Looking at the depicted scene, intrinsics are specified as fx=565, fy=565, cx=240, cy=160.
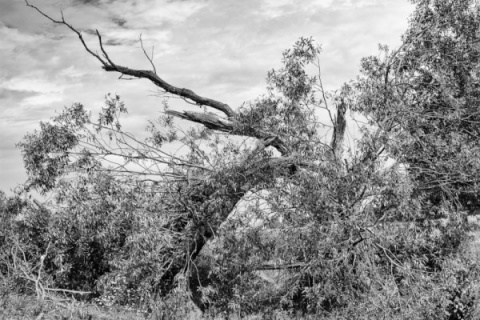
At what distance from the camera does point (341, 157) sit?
37.1ft

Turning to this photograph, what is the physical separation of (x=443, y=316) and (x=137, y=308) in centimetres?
581

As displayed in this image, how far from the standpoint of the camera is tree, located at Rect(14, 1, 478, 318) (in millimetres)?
10148

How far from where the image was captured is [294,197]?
10.3m

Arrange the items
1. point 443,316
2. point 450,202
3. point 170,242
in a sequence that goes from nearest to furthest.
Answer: point 443,316 < point 170,242 < point 450,202

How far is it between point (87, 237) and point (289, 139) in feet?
15.9

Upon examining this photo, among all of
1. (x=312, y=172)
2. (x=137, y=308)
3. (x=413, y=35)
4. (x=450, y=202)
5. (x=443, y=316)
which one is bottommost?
(x=443, y=316)

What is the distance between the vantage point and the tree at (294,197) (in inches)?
400

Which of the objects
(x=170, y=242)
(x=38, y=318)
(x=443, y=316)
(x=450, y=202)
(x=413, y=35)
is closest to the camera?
(x=38, y=318)

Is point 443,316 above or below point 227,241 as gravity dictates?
below

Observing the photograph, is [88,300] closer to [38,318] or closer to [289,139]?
[38,318]

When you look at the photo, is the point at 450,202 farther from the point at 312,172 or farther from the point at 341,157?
the point at 312,172

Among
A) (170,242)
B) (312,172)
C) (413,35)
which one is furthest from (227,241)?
(413,35)

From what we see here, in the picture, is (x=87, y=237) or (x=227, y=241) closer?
(x=227, y=241)

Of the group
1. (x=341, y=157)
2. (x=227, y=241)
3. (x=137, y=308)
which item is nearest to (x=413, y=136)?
(x=341, y=157)
